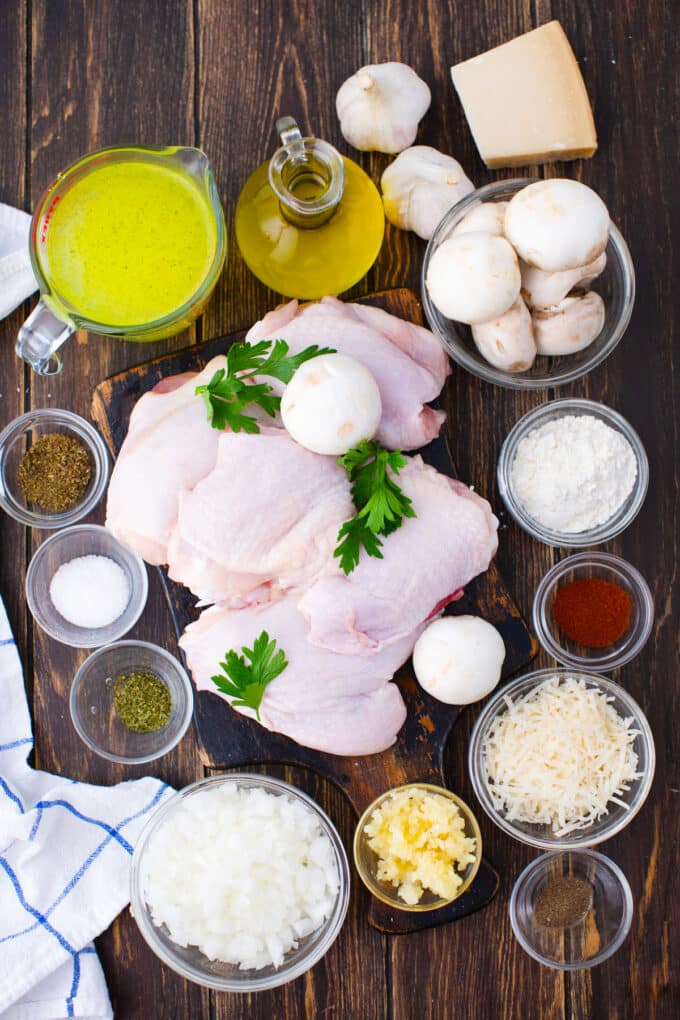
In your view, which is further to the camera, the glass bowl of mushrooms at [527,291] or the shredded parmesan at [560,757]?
Answer: the shredded parmesan at [560,757]

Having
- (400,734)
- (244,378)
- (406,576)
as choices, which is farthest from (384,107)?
(400,734)

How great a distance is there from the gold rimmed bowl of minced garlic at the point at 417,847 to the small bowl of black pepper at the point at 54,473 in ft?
2.63

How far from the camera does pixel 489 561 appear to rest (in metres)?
1.66

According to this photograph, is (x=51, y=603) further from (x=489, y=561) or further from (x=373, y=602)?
(x=489, y=561)

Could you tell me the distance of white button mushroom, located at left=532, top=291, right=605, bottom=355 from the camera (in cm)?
160

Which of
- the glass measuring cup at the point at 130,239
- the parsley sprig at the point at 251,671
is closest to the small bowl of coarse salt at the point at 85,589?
the parsley sprig at the point at 251,671

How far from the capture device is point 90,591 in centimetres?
175

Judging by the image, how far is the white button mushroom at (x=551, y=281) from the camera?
5.06 ft

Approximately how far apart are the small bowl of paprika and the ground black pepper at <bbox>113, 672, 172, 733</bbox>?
2.39 ft

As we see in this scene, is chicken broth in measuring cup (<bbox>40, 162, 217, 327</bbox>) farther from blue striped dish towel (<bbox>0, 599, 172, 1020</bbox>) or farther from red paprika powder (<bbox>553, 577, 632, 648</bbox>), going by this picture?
red paprika powder (<bbox>553, 577, 632, 648</bbox>)

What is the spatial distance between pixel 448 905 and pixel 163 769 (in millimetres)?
599

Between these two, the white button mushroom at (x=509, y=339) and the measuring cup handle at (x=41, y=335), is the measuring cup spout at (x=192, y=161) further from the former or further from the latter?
the white button mushroom at (x=509, y=339)

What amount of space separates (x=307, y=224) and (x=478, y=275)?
13.0 inches

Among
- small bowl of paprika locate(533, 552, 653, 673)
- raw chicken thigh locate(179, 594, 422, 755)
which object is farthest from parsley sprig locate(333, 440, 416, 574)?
small bowl of paprika locate(533, 552, 653, 673)
